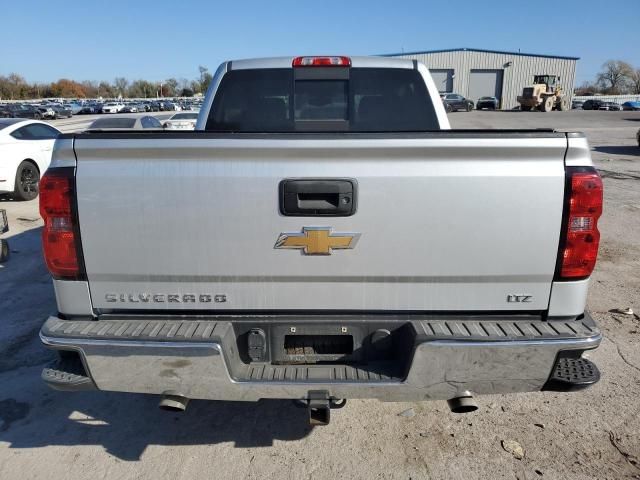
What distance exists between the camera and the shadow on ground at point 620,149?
1889 centimetres

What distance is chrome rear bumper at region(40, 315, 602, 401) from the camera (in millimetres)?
2184

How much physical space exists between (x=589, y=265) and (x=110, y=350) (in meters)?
2.25

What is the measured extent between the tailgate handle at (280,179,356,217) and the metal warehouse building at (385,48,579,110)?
6341 centimetres

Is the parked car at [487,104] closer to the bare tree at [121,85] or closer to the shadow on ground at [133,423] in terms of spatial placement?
the shadow on ground at [133,423]

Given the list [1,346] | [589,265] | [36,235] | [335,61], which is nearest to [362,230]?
[589,265]

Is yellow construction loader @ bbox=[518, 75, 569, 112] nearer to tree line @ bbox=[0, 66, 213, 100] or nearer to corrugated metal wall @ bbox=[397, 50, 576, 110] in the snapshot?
corrugated metal wall @ bbox=[397, 50, 576, 110]

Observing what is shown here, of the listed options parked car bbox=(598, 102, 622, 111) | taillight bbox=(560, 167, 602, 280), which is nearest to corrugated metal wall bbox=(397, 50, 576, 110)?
parked car bbox=(598, 102, 622, 111)

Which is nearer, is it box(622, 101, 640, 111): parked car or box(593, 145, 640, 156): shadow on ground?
box(593, 145, 640, 156): shadow on ground

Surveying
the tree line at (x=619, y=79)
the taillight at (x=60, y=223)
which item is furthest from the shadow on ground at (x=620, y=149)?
the tree line at (x=619, y=79)

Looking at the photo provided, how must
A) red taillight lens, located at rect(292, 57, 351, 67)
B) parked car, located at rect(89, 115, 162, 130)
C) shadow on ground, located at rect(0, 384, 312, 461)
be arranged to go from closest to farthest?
1. shadow on ground, located at rect(0, 384, 312, 461)
2. red taillight lens, located at rect(292, 57, 351, 67)
3. parked car, located at rect(89, 115, 162, 130)

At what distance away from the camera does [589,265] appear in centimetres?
225

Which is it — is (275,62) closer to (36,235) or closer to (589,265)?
(589,265)

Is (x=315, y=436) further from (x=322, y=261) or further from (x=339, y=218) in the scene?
(x=339, y=218)

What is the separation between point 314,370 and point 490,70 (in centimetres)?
6742
